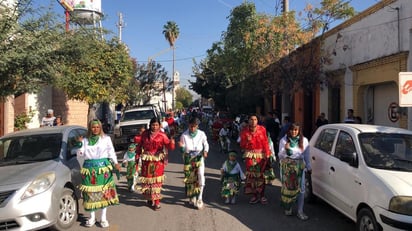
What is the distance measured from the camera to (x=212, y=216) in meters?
7.26

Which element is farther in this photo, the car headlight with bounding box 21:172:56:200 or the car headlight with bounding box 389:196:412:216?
the car headlight with bounding box 21:172:56:200

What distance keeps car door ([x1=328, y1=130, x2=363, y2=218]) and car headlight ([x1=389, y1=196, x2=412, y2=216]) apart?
72 centimetres

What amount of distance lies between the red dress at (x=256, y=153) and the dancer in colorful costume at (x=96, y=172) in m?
2.74

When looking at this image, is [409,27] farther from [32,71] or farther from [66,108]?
[66,108]

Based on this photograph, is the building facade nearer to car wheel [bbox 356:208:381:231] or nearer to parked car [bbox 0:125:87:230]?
car wheel [bbox 356:208:381:231]

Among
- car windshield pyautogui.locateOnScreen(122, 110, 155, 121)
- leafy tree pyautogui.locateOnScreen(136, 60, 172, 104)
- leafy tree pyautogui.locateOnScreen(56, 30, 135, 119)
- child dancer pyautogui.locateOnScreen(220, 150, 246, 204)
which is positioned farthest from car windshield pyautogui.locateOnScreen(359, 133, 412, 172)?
leafy tree pyautogui.locateOnScreen(136, 60, 172, 104)

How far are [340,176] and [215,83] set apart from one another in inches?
1395

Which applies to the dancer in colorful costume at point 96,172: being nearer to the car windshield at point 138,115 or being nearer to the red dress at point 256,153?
the red dress at point 256,153

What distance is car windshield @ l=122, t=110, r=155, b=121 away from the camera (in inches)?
770

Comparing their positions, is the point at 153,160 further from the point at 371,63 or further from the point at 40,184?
the point at 371,63

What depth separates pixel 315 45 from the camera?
55.0ft

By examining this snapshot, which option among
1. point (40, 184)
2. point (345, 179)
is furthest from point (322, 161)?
point (40, 184)

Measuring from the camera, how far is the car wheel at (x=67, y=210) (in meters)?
6.12

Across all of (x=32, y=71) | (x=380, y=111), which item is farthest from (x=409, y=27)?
(x=32, y=71)
